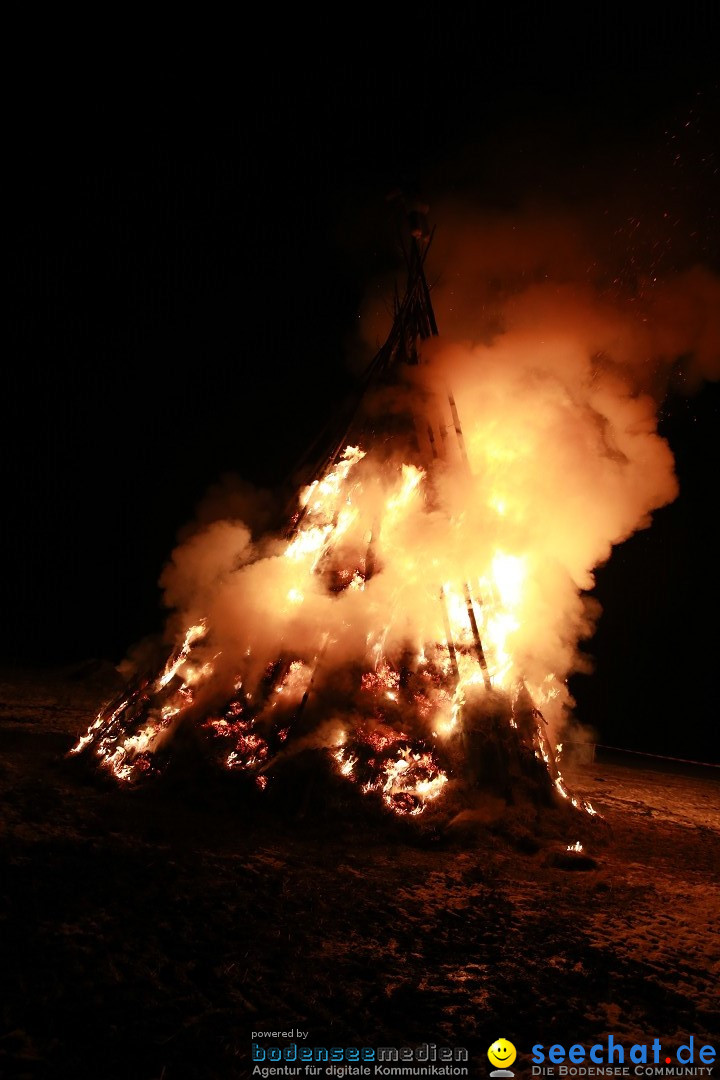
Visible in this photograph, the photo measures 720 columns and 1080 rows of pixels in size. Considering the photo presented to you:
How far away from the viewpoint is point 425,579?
19.3 ft

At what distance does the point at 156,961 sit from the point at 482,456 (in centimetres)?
523

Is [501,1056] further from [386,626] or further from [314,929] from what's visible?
[386,626]

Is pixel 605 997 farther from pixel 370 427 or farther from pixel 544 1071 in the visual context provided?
pixel 370 427

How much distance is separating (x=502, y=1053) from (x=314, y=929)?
1.14 meters

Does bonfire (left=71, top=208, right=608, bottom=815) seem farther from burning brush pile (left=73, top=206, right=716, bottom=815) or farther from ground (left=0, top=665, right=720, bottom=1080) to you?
ground (left=0, top=665, right=720, bottom=1080)

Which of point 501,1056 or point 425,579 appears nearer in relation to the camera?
point 501,1056

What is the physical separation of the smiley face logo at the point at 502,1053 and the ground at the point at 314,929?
5 centimetres

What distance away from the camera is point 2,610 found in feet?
60.4

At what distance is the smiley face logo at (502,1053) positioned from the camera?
89.9 inches

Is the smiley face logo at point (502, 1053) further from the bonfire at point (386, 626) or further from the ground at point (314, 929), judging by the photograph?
the bonfire at point (386, 626)

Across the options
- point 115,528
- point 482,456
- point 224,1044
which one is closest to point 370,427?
point 482,456

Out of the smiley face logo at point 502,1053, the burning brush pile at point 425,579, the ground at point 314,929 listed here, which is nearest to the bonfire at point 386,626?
the burning brush pile at point 425,579

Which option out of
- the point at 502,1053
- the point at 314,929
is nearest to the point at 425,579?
the point at 314,929

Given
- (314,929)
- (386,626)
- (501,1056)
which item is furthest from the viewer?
(386,626)
